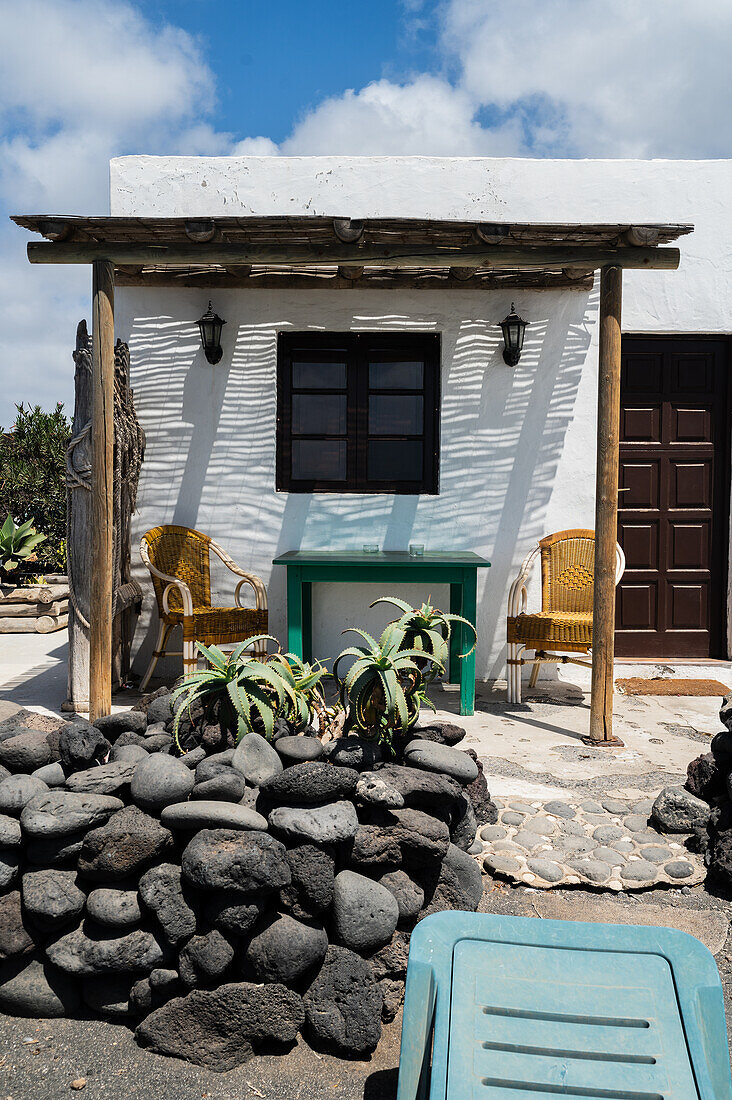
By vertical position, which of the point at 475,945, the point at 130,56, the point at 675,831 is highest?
the point at 130,56

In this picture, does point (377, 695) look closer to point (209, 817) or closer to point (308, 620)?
point (209, 817)

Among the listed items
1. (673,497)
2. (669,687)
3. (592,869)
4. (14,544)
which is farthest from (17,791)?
(14,544)

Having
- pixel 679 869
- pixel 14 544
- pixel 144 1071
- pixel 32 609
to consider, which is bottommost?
pixel 144 1071

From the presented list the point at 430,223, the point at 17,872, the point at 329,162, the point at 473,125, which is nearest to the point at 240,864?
the point at 17,872

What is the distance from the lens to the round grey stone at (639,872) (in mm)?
2818

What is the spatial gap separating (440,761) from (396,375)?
12.0ft

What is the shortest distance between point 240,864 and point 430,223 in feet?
10.1

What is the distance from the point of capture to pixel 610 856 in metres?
2.93

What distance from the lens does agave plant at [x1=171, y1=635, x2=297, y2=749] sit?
2.70 meters

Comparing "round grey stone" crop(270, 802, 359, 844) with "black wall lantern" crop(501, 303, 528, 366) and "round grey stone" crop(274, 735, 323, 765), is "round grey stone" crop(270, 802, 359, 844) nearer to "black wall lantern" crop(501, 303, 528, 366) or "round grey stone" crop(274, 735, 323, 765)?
"round grey stone" crop(274, 735, 323, 765)

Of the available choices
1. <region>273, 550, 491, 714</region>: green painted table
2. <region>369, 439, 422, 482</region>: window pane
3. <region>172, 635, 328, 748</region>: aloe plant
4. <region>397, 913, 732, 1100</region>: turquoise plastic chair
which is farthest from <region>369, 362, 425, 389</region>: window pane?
<region>397, 913, 732, 1100</region>: turquoise plastic chair

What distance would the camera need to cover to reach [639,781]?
3600 millimetres

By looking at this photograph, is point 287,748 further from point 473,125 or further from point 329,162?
point 473,125

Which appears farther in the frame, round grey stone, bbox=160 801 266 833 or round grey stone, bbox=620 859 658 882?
round grey stone, bbox=620 859 658 882
